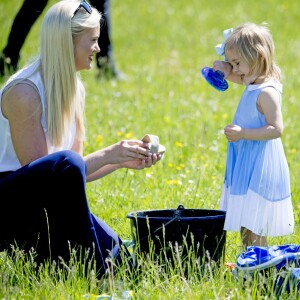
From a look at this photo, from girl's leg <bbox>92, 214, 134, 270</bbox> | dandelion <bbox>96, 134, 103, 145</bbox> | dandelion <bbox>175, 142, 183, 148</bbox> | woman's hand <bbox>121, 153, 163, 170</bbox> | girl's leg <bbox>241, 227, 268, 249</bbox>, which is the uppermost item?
woman's hand <bbox>121, 153, 163, 170</bbox>

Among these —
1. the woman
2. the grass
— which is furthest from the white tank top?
the grass

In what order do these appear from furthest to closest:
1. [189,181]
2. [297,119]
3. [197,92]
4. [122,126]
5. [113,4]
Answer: [113,4] → [197,92] → [297,119] → [122,126] → [189,181]

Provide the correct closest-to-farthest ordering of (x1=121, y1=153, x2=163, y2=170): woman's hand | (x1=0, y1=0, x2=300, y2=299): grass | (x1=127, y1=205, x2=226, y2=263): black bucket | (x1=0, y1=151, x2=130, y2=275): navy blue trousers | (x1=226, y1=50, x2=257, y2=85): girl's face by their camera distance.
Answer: (x1=0, y1=0, x2=300, y2=299): grass → (x1=0, y1=151, x2=130, y2=275): navy blue trousers → (x1=127, y1=205, x2=226, y2=263): black bucket → (x1=121, y1=153, x2=163, y2=170): woman's hand → (x1=226, y1=50, x2=257, y2=85): girl's face

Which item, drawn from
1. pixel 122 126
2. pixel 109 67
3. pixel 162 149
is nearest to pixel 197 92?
pixel 109 67

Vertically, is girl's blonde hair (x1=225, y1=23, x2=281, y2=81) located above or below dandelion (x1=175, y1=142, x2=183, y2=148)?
above

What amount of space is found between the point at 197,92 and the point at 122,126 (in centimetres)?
169

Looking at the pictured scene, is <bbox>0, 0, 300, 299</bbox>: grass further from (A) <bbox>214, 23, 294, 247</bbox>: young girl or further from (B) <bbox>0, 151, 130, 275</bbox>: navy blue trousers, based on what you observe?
(A) <bbox>214, 23, 294, 247</bbox>: young girl

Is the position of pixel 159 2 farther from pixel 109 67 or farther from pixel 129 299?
pixel 129 299

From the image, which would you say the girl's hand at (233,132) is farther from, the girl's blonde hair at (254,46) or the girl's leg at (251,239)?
the girl's leg at (251,239)

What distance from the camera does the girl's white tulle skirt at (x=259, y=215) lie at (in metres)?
3.73

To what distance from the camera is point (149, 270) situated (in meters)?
3.33

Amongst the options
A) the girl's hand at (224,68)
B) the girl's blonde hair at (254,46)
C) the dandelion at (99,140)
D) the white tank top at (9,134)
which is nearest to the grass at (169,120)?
the dandelion at (99,140)

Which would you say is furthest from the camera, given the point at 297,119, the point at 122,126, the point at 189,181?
the point at 297,119

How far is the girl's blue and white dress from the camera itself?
147 inches
